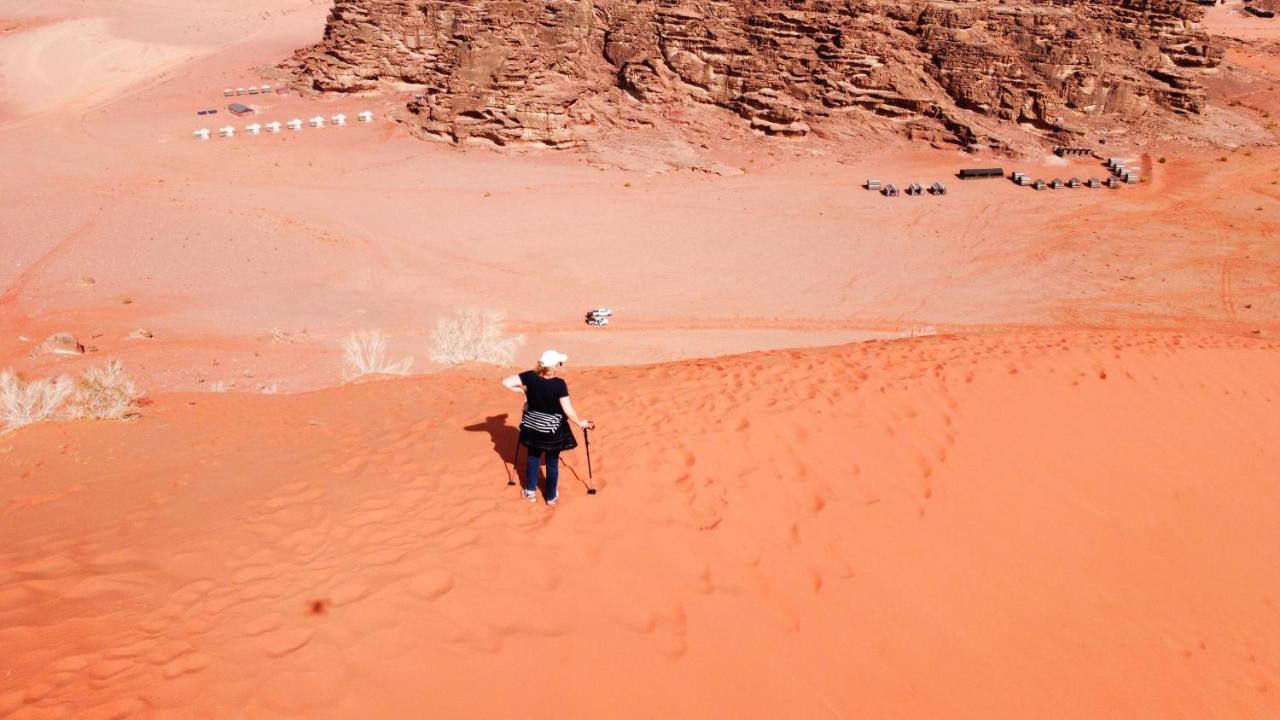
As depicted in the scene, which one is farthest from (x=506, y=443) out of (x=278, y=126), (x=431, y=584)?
(x=278, y=126)

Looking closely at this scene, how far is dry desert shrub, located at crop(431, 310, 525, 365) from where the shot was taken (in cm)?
1319

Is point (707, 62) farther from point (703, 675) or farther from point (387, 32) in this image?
point (703, 675)

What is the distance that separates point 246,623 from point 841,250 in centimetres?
2010

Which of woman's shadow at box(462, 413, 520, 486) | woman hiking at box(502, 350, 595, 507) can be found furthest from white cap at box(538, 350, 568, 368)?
woman's shadow at box(462, 413, 520, 486)

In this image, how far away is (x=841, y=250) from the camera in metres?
21.3

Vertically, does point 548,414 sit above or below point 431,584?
above

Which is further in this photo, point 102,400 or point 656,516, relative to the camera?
point 102,400

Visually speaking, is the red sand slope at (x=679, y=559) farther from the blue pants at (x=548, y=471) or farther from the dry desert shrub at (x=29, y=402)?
the dry desert shrub at (x=29, y=402)

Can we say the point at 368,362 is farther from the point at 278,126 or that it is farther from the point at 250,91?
the point at 250,91

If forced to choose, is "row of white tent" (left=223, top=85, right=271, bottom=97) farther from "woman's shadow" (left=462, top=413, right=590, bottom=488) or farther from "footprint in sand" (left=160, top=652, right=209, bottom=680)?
"footprint in sand" (left=160, top=652, right=209, bottom=680)

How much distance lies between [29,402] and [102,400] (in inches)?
41.4

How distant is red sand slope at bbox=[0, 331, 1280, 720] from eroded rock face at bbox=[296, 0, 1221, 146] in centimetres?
2353

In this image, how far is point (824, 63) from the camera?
2942cm

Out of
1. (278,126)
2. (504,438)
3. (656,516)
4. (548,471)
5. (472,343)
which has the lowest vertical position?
(472,343)
